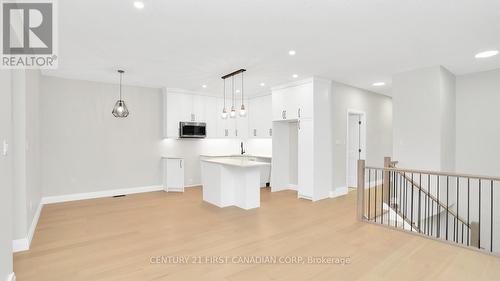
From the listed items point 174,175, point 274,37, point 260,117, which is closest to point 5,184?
point 274,37

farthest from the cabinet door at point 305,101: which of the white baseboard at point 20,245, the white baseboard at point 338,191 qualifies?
the white baseboard at point 20,245

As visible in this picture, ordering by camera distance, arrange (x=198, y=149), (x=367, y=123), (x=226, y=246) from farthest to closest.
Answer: (x=198, y=149)
(x=367, y=123)
(x=226, y=246)

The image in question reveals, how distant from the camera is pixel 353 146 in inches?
285

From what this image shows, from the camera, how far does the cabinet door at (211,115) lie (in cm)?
770

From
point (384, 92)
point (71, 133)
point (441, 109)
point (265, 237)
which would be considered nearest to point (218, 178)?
point (265, 237)

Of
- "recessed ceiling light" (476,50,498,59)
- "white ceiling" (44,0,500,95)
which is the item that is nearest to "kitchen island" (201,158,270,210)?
"white ceiling" (44,0,500,95)

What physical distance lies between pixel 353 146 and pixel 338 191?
5.42 feet

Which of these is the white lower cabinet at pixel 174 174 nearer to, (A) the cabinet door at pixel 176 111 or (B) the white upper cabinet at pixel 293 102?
(A) the cabinet door at pixel 176 111

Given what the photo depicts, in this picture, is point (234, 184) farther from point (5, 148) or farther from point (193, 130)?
point (5, 148)

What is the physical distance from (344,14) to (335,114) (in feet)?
11.7

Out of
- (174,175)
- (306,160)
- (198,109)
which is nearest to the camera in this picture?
(306,160)

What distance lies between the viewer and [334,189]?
6156 millimetres

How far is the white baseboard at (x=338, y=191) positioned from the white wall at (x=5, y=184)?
18.3 feet

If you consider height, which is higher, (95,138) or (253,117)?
(253,117)
